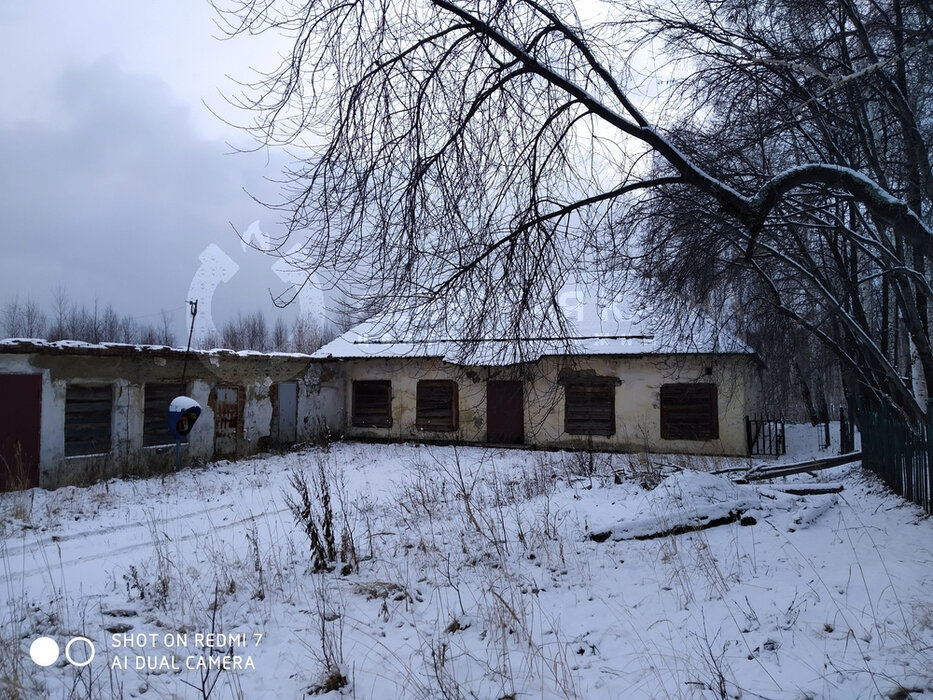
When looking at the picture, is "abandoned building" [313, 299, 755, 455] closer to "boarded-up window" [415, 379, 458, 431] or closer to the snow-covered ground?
"boarded-up window" [415, 379, 458, 431]

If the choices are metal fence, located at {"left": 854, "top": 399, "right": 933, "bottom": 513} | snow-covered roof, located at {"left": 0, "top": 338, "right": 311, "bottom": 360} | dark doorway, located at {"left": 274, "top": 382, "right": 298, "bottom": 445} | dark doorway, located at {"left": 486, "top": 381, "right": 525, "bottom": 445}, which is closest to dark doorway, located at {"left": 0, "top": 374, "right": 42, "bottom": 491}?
snow-covered roof, located at {"left": 0, "top": 338, "right": 311, "bottom": 360}

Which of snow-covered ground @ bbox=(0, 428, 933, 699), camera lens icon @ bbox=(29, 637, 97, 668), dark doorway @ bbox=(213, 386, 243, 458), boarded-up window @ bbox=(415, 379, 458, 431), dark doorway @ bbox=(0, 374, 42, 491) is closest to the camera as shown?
snow-covered ground @ bbox=(0, 428, 933, 699)

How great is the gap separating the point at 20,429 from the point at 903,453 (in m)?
14.2

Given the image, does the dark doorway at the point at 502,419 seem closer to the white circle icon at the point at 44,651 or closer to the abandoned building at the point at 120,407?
the abandoned building at the point at 120,407

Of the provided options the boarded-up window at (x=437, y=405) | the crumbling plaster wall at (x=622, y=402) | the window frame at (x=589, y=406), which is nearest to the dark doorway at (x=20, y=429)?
the crumbling plaster wall at (x=622, y=402)

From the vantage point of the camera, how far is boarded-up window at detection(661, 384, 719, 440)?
14.9 m

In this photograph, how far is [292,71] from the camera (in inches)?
166

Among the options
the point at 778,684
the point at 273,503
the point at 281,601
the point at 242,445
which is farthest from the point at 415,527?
the point at 242,445

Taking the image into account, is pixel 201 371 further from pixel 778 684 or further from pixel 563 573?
pixel 778 684

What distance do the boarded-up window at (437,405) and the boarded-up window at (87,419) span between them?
8.85 meters

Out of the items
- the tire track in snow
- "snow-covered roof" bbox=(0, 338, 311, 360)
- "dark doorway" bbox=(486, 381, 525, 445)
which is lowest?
the tire track in snow

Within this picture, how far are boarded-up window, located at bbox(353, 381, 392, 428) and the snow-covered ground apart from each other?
456 inches

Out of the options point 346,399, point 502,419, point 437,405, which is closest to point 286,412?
point 346,399

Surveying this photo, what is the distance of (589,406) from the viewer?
16188 mm
